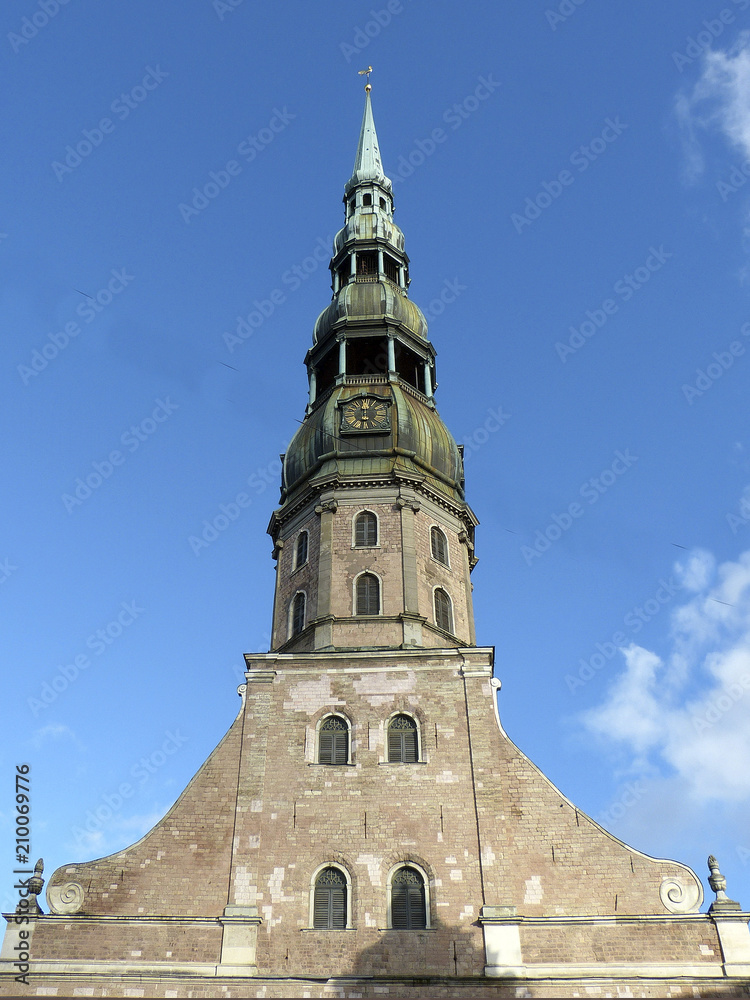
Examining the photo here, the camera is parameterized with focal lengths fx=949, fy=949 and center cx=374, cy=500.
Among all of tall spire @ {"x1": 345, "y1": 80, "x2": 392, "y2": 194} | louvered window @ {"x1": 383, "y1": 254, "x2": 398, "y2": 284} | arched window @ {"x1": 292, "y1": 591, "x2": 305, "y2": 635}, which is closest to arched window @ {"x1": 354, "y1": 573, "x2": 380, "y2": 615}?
arched window @ {"x1": 292, "y1": 591, "x2": 305, "y2": 635}

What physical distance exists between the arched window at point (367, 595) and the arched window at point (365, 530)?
1141 millimetres

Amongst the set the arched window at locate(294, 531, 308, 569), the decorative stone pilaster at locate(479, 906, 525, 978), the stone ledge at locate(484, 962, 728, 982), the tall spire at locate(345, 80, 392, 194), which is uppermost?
the tall spire at locate(345, 80, 392, 194)

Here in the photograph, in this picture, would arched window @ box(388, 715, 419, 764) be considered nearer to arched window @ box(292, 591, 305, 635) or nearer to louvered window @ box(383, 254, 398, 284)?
arched window @ box(292, 591, 305, 635)

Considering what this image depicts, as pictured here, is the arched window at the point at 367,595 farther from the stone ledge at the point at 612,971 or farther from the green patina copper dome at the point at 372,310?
the green patina copper dome at the point at 372,310

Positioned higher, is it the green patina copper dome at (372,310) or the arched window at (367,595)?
the green patina copper dome at (372,310)

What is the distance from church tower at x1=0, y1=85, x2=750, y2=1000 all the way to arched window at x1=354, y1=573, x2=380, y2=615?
0.22 ft

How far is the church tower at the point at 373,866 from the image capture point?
2081 centimetres

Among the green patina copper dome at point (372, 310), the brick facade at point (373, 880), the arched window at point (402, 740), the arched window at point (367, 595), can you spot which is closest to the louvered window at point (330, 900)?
the brick facade at point (373, 880)

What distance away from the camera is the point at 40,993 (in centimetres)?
2077

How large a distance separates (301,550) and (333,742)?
24.0ft

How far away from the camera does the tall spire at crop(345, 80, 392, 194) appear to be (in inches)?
1713

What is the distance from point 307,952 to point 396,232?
29.0 metres

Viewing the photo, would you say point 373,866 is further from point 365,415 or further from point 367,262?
point 367,262

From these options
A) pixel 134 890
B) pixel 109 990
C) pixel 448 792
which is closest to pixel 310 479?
pixel 448 792
